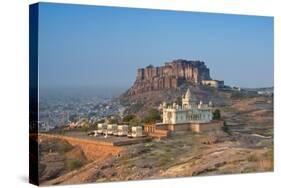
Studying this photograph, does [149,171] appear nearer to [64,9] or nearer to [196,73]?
[196,73]

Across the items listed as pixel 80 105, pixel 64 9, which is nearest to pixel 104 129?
pixel 80 105

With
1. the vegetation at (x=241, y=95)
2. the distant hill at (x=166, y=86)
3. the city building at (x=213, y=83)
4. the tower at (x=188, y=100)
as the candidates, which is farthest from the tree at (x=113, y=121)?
the vegetation at (x=241, y=95)

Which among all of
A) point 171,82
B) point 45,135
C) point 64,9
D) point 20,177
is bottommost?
point 20,177

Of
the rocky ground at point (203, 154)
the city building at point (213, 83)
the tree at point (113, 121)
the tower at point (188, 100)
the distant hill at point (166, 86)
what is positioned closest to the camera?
the rocky ground at point (203, 154)

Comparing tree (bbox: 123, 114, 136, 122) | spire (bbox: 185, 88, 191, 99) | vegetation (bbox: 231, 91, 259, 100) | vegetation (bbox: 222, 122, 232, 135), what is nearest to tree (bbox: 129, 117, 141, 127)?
tree (bbox: 123, 114, 136, 122)

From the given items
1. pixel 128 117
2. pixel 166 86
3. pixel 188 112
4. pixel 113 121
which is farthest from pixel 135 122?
pixel 188 112

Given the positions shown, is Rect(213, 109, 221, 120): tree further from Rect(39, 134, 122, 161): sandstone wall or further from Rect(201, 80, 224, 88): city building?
Rect(39, 134, 122, 161): sandstone wall

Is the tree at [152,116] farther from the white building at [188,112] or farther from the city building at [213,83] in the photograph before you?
the city building at [213,83]
